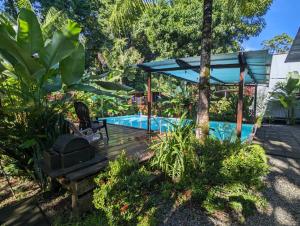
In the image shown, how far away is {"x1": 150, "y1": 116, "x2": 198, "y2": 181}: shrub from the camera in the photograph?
345cm

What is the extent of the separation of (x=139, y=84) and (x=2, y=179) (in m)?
18.2

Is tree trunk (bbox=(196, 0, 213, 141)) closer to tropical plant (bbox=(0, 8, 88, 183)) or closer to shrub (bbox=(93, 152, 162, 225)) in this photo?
shrub (bbox=(93, 152, 162, 225))

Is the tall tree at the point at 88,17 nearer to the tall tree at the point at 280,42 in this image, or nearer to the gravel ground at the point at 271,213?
the gravel ground at the point at 271,213

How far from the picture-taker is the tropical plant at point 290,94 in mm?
10820

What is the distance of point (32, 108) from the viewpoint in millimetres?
3303

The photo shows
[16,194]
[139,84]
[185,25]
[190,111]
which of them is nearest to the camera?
[16,194]

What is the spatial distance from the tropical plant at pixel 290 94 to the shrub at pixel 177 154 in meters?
9.39

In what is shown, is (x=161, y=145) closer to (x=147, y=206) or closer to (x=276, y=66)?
(x=147, y=206)

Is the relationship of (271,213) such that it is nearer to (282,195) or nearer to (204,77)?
(282,195)

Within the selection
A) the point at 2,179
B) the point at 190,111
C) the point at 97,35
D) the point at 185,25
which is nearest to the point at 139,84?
the point at 97,35

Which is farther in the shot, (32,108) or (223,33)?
(223,33)

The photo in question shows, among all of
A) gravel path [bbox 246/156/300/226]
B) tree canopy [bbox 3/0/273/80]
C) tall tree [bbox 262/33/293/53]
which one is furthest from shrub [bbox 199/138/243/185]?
tall tree [bbox 262/33/293/53]

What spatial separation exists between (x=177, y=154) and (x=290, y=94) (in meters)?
10.2

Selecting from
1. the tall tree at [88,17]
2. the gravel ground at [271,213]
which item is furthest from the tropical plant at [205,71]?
the tall tree at [88,17]
